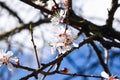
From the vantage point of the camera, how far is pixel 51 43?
186cm

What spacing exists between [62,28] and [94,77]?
395 mm

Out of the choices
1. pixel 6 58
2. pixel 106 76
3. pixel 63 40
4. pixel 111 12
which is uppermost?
pixel 111 12

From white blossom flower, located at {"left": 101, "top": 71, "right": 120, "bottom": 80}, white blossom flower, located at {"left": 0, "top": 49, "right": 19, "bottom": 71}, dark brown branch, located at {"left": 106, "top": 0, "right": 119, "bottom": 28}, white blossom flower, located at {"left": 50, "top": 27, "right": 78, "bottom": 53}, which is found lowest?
white blossom flower, located at {"left": 101, "top": 71, "right": 120, "bottom": 80}

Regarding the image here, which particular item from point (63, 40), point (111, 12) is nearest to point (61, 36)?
point (63, 40)

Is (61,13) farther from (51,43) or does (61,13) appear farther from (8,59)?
(8,59)

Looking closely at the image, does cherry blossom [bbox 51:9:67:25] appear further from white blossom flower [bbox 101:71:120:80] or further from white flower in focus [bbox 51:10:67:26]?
white blossom flower [bbox 101:71:120:80]

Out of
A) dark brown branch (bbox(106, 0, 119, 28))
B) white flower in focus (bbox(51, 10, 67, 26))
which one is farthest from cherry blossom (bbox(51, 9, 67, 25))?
dark brown branch (bbox(106, 0, 119, 28))

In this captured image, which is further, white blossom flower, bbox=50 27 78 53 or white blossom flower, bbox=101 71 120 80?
white blossom flower, bbox=50 27 78 53

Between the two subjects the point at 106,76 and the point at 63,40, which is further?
the point at 63,40

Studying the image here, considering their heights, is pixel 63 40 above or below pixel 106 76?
above

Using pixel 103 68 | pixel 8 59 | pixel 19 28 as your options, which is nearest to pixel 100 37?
pixel 103 68

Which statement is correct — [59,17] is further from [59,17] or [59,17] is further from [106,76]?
[106,76]

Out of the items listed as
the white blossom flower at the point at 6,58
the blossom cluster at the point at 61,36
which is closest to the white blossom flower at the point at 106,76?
the blossom cluster at the point at 61,36

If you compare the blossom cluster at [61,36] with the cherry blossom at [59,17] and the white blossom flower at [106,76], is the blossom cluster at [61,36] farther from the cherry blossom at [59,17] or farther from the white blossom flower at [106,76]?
the white blossom flower at [106,76]
